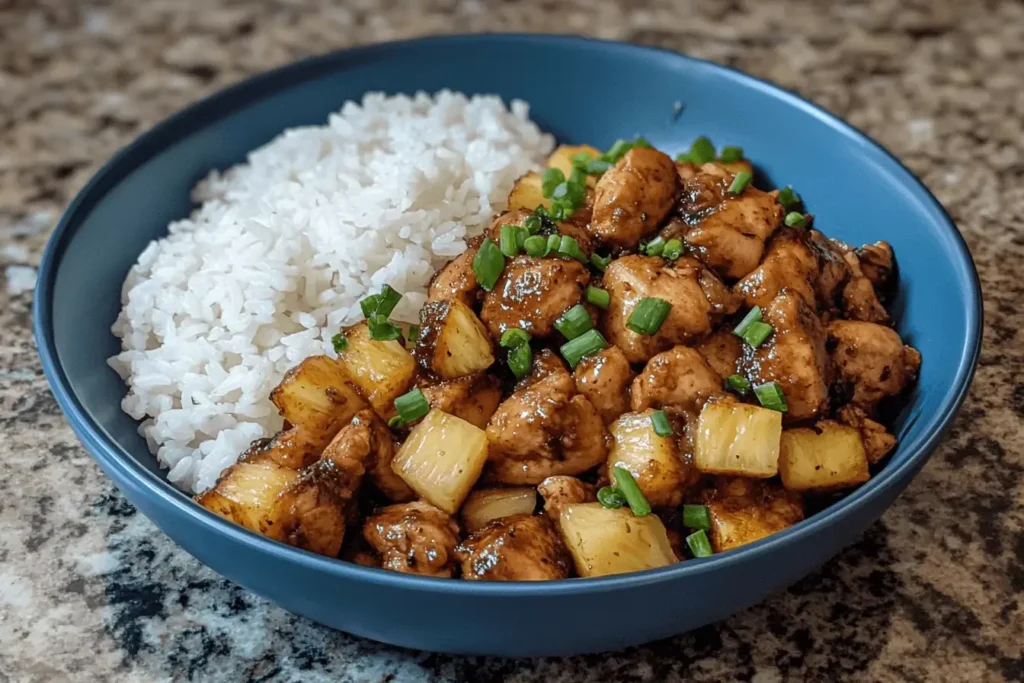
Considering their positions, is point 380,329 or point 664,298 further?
point 380,329

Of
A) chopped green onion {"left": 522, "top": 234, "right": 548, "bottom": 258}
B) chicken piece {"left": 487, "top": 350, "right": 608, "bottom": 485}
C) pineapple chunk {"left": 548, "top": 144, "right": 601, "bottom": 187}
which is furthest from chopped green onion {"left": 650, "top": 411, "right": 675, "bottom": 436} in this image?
pineapple chunk {"left": 548, "top": 144, "right": 601, "bottom": 187}

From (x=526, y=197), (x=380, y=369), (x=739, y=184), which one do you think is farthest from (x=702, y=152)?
(x=380, y=369)

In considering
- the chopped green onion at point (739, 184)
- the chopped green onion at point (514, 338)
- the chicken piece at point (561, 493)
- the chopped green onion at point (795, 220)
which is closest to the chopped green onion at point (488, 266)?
the chopped green onion at point (514, 338)

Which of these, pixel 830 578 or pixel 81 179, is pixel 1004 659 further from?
pixel 81 179

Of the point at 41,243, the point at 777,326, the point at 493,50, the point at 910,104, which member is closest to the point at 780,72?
the point at 910,104

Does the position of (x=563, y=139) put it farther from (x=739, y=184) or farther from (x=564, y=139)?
(x=739, y=184)

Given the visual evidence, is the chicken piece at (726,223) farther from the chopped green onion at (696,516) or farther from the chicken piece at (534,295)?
the chopped green onion at (696,516)
